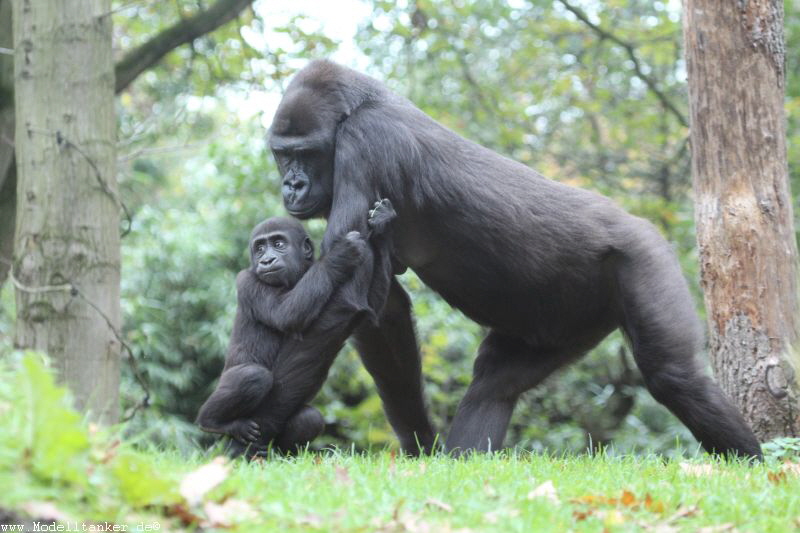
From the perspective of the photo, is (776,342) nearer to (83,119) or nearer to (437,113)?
(83,119)

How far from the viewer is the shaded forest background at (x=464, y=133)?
901cm

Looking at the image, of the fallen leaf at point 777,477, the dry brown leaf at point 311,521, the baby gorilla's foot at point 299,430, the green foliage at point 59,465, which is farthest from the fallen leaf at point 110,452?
the fallen leaf at point 777,477

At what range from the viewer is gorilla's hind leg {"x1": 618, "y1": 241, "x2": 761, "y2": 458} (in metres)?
4.75

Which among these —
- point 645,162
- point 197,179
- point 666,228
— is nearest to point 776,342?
point 666,228

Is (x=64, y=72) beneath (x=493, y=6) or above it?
beneath

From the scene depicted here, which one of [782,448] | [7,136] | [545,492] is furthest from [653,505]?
[7,136]

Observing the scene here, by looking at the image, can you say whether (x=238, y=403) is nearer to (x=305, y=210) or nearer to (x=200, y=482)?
(x=305, y=210)

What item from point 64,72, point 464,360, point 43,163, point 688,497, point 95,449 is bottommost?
point 464,360

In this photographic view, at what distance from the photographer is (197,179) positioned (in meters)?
15.8

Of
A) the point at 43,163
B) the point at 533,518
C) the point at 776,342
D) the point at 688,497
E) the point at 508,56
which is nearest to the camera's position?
the point at 533,518

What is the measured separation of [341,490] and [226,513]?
0.54 meters

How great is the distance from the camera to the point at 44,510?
2467mm

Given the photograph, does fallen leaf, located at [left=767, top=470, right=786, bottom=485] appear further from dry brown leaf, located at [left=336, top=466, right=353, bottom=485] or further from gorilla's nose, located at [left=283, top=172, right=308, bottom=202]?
gorilla's nose, located at [left=283, top=172, right=308, bottom=202]

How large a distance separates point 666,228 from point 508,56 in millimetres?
3310
